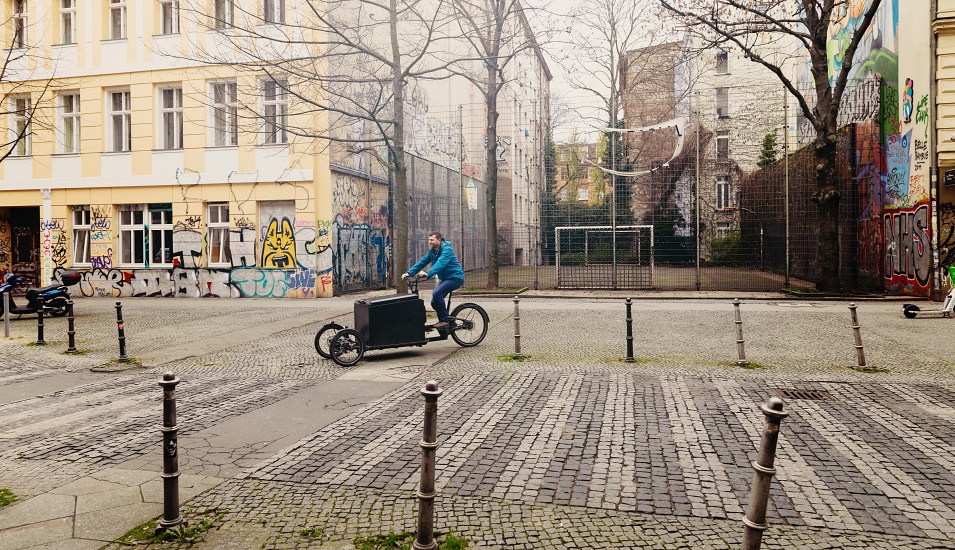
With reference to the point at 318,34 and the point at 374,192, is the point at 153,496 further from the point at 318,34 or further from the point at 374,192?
the point at 374,192

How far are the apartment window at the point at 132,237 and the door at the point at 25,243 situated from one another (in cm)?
516

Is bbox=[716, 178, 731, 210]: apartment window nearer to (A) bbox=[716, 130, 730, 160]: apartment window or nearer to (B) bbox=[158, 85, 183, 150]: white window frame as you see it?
(A) bbox=[716, 130, 730, 160]: apartment window

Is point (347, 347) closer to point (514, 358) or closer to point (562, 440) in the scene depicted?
point (514, 358)

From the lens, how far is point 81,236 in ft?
83.4

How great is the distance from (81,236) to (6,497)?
76.9 feet

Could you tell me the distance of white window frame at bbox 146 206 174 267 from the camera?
79.9ft

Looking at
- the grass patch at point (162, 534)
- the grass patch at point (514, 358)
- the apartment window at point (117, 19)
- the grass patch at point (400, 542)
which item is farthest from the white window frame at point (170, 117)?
the grass patch at point (400, 542)

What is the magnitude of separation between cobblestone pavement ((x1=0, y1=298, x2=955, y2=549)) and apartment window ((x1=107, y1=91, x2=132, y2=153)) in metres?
14.4

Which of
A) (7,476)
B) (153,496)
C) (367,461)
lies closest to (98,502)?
(153,496)

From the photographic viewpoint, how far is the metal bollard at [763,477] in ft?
10.7

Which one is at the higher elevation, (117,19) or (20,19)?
(20,19)

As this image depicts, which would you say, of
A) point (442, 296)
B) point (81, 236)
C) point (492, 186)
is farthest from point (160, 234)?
point (442, 296)

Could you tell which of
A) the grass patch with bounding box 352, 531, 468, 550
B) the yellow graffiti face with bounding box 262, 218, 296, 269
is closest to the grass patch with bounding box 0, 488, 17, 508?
the grass patch with bounding box 352, 531, 468, 550

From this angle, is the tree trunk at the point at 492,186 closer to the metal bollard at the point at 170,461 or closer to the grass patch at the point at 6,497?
A: the grass patch at the point at 6,497
